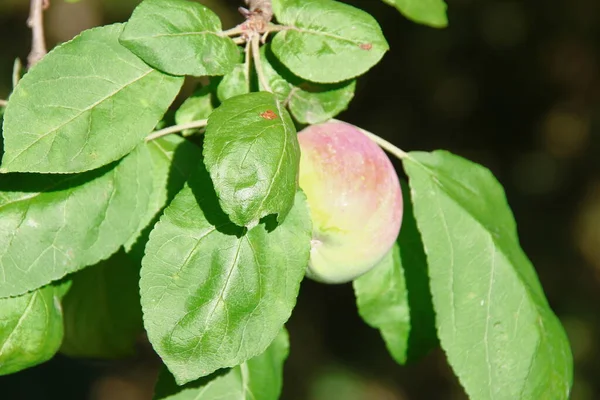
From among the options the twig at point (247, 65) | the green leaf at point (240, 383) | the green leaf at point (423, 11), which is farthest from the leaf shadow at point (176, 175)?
the green leaf at point (423, 11)

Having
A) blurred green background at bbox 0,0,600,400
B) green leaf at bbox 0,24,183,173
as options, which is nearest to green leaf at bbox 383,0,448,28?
green leaf at bbox 0,24,183,173

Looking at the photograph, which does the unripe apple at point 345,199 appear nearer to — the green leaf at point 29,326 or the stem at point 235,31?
Answer: the stem at point 235,31

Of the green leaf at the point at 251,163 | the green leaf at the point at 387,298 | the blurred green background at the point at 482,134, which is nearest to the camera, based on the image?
the green leaf at the point at 251,163

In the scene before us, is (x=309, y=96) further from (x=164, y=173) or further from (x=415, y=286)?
(x=415, y=286)

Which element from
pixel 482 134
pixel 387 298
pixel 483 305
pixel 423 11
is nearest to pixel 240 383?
pixel 387 298

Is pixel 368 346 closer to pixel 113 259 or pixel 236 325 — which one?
pixel 113 259

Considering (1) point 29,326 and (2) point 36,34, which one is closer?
(1) point 29,326

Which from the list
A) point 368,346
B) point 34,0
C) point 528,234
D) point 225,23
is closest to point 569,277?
point 528,234
